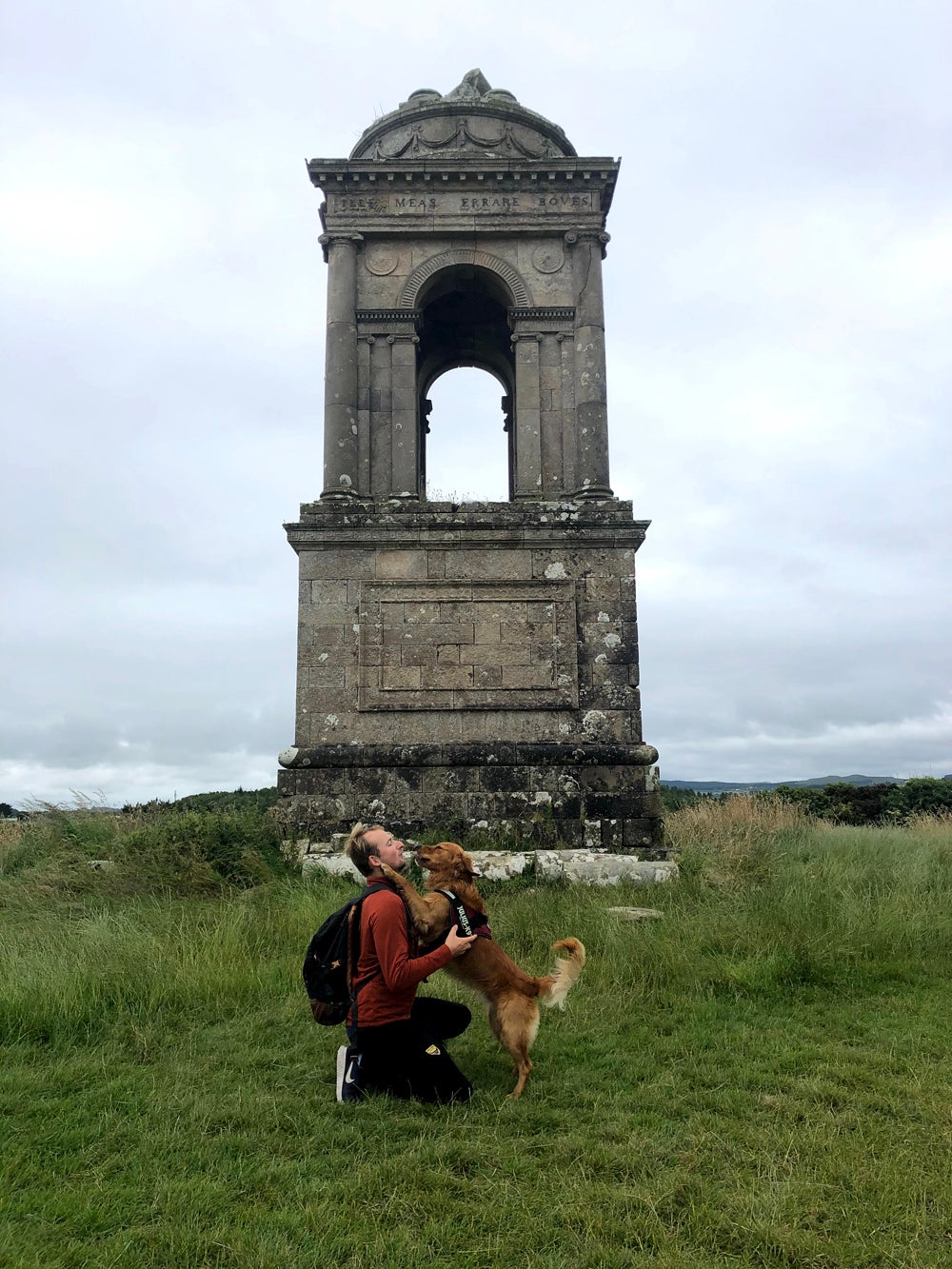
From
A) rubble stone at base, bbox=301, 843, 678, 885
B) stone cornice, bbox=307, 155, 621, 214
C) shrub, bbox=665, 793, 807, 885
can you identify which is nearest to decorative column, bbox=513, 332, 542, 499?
stone cornice, bbox=307, 155, 621, 214

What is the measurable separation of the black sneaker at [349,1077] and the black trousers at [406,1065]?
0.02 metres

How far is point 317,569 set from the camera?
32.1 ft

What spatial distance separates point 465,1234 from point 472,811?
240 inches

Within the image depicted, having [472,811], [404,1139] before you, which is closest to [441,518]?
[472,811]

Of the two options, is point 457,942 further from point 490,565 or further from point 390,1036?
point 490,565

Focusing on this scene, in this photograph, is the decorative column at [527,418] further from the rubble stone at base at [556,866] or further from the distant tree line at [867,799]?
the distant tree line at [867,799]

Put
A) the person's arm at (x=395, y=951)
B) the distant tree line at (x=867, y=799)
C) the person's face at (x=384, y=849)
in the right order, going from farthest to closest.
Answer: the distant tree line at (x=867, y=799), the person's face at (x=384, y=849), the person's arm at (x=395, y=951)

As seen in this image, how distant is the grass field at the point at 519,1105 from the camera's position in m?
2.99

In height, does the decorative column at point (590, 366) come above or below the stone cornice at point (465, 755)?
above

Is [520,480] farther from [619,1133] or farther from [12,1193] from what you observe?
[12,1193]

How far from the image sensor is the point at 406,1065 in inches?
162

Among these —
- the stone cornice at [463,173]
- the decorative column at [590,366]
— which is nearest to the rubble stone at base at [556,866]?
the decorative column at [590,366]

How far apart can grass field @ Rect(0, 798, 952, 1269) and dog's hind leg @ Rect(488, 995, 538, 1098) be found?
0.42ft

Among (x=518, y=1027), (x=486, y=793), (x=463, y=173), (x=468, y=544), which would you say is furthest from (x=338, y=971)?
(x=463, y=173)
